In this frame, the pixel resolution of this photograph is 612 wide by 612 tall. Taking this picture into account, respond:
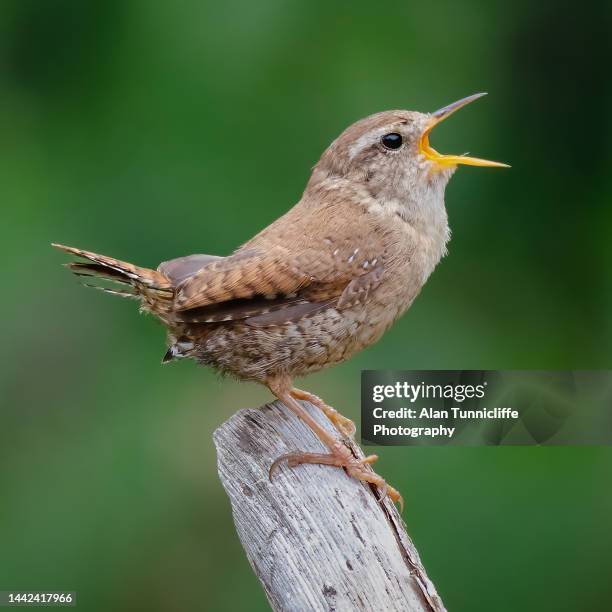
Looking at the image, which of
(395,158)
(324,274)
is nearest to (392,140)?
(395,158)

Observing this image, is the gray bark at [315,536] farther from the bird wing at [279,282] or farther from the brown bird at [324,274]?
the bird wing at [279,282]

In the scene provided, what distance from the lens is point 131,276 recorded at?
9.70 feet

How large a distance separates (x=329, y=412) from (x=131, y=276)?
2.51ft

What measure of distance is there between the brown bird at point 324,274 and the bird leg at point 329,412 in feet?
0.24

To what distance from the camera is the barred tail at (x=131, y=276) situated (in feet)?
9.52

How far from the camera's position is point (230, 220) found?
3.92 meters

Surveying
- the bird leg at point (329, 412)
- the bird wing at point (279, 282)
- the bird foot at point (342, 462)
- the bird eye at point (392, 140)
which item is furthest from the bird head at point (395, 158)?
the bird foot at point (342, 462)

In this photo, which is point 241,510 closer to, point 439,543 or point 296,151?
point 439,543

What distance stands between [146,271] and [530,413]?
57.4 inches

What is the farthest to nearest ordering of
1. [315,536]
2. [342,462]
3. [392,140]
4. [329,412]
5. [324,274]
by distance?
[329,412], [392,140], [324,274], [342,462], [315,536]

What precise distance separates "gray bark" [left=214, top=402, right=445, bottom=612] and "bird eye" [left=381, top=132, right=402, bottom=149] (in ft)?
2.84

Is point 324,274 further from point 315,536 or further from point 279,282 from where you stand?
point 315,536

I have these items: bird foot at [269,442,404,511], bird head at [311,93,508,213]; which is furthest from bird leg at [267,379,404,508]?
bird head at [311,93,508,213]

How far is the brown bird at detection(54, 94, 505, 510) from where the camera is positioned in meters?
2.91
